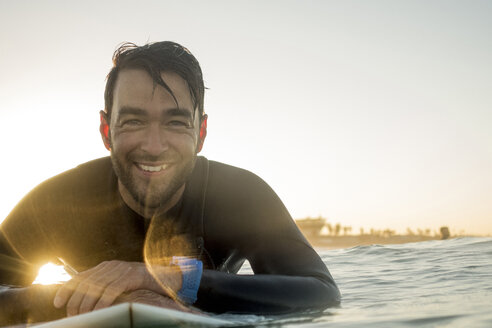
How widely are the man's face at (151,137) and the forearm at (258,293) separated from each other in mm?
888

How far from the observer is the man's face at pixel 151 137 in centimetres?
325

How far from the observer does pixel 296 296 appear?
115 inches

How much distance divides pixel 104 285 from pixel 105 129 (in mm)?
1642

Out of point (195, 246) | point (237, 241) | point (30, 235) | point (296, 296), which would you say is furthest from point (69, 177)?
point (296, 296)

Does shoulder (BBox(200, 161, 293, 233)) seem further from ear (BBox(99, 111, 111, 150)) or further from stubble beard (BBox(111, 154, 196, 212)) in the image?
ear (BBox(99, 111, 111, 150))

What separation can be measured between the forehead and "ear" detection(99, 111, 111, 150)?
0.24 m

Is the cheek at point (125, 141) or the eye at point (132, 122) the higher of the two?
the eye at point (132, 122)

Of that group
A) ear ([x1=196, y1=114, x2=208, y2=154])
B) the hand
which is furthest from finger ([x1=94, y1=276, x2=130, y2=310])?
ear ([x1=196, y1=114, x2=208, y2=154])

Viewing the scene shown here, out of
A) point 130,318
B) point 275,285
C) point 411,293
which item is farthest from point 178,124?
point 411,293

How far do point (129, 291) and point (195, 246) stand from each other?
1.10 metres

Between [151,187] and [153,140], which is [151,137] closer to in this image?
[153,140]

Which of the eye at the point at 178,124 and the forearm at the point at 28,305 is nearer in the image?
the forearm at the point at 28,305

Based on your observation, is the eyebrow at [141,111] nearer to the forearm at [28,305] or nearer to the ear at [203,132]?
the ear at [203,132]

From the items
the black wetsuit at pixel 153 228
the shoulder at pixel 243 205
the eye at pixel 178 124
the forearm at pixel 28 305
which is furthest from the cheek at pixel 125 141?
the forearm at pixel 28 305
